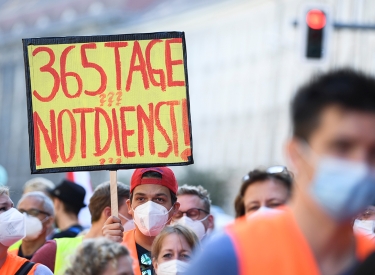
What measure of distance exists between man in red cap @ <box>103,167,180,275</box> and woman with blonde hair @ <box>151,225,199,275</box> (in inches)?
6.3

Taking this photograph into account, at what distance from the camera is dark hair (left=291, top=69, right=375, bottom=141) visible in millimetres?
2922

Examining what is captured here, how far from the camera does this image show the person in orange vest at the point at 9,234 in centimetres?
518

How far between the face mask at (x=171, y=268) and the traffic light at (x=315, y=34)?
8.79 meters

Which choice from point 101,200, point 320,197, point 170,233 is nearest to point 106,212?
point 101,200

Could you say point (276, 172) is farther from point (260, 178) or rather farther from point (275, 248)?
point (275, 248)

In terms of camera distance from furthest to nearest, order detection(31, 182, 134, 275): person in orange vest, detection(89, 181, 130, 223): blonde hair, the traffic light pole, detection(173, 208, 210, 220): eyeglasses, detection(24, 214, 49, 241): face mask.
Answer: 1. the traffic light pole
2. detection(24, 214, 49, 241): face mask
3. detection(173, 208, 210, 220): eyeglasses
4. detection(89, 181, 130, 223): blonde hair
5. detection(31, 182, 134, 275): person in orange vest

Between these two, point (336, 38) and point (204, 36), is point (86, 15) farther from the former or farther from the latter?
point (336, 38)

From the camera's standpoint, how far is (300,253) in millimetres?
2910

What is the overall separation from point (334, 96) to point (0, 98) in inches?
3374

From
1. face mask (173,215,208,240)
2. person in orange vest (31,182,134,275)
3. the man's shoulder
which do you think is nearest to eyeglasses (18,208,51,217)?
person in orange vest (31,182,134,275)

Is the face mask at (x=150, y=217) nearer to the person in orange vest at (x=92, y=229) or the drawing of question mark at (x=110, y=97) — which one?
the drawing of question mark at (x=110, y=97)

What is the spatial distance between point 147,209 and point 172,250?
1.09 feet

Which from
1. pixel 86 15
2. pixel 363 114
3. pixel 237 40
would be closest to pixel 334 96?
pixel 363 114

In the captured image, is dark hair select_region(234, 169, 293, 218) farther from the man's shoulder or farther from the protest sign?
the man's shoulder
